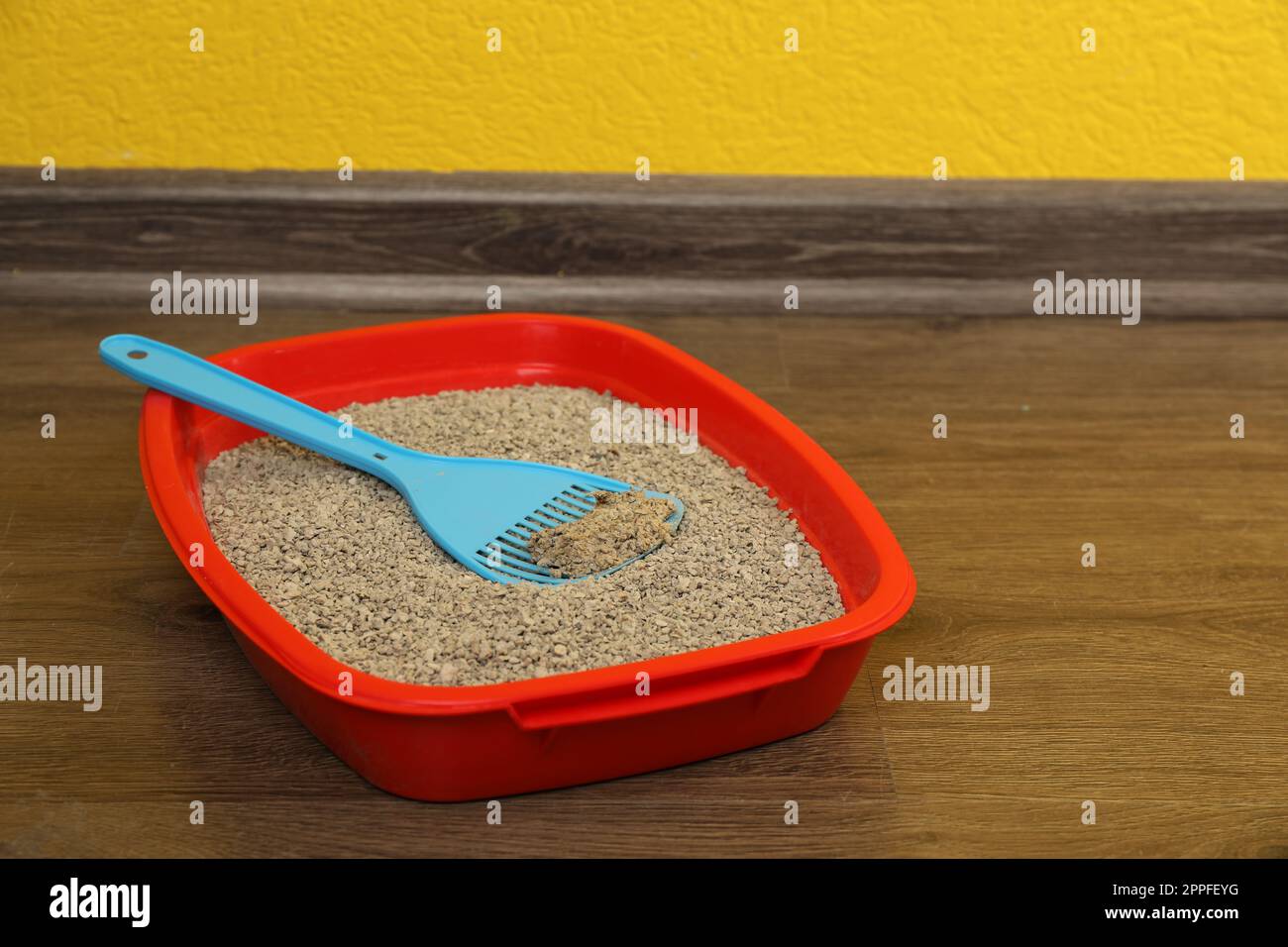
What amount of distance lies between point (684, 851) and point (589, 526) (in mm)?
200

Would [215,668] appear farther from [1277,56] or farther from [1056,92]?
[1277,56]

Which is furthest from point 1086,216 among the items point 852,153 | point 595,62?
point 595,62

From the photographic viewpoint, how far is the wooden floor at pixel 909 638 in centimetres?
63

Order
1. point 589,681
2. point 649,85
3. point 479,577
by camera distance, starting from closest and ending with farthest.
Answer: point 589,681 → point 479,577 → point 649,85

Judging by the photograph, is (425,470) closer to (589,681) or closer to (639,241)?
(589,681)

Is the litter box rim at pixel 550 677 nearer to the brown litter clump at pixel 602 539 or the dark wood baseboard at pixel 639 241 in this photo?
the brown litter clump at pixel 602 539

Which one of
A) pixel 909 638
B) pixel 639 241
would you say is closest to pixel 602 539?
pixel 909 638

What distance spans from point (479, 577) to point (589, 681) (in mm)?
155

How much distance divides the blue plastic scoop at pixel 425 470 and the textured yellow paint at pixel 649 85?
14.2 inches

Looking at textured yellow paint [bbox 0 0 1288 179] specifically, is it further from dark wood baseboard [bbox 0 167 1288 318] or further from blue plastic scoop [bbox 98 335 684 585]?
blue plastic scoop [bbox 98 335 684 585]

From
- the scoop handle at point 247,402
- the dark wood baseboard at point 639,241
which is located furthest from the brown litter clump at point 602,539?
the dark wood baseboard at point 639,241

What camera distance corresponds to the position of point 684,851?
2.03 feet

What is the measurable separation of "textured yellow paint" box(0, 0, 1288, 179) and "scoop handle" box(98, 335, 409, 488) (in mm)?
358

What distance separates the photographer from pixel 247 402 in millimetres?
803
